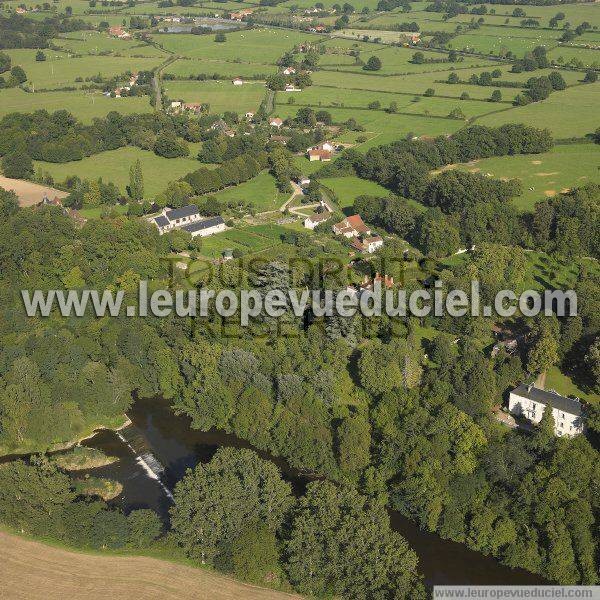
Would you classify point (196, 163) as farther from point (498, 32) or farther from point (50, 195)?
point (498, 32)

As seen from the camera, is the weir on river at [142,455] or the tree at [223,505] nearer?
the tree at [223,505]

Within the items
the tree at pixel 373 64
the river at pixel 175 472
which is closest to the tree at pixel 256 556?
the river at pixel 175 472

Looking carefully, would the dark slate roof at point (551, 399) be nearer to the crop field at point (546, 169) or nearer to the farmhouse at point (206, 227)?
the crop field at point (546, 169)

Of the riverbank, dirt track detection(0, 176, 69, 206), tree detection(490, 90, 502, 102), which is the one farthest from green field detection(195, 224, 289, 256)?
tree detection(490, 90, 502, 102)

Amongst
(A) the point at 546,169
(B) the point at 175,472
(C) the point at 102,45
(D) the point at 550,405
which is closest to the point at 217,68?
(C) the point at 102,45

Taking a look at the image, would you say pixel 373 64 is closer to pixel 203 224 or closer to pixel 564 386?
pixel 203 224

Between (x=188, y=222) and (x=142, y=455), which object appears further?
(x=188, y=222)

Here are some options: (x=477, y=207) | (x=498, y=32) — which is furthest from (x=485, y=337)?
(x=498, y=32)
